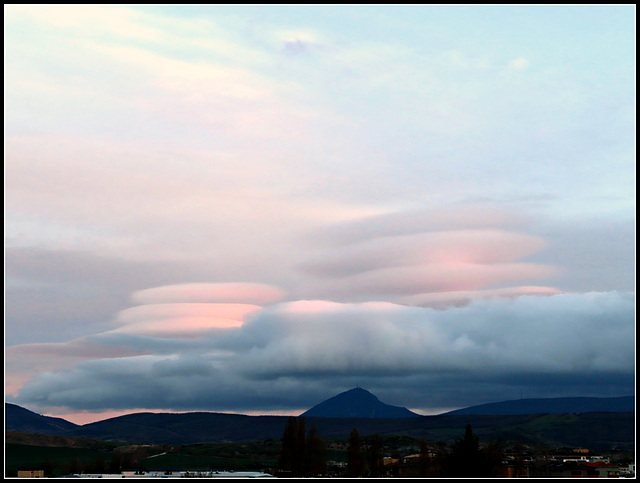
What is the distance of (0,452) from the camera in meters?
57.7

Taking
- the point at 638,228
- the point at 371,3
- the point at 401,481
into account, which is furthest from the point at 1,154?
the point at 638,228

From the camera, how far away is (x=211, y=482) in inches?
1449

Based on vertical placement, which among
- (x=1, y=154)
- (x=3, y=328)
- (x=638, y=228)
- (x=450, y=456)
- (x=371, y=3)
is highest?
(x=371, y=3)

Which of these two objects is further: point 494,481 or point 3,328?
point 3,328

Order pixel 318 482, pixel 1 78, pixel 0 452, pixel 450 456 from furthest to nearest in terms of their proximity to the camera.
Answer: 1. pixel 450 456
2. pixel 0 452
3. pixel 1 78
4. pixel 318 482

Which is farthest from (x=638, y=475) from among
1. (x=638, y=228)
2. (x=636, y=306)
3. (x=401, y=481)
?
(x=401, y=481)

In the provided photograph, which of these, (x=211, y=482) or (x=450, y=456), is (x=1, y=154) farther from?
(x=450, y=456)

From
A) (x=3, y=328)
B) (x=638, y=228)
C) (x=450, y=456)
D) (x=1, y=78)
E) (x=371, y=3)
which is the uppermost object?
(x=371, y=3)

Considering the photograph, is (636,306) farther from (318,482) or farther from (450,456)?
(450,456)

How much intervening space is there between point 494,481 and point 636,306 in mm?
21193

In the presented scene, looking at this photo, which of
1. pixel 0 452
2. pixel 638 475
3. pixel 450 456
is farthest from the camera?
pixel 450 456

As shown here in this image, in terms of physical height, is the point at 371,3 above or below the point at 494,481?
above

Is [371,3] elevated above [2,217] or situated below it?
above

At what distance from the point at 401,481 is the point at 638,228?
1066 inches
